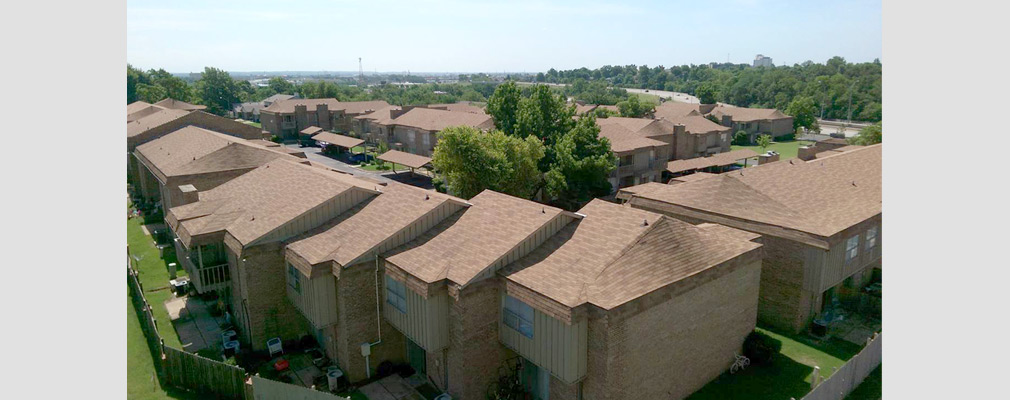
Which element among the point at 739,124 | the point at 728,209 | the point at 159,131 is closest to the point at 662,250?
the point at 728,209

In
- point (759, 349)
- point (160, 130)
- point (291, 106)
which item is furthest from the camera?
point (291, 106)

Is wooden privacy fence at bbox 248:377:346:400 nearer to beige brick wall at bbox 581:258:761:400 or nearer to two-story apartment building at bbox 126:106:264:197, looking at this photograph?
beige brick wall at bbox 581:258:761:400

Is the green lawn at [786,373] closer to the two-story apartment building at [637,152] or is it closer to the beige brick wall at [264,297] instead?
the beige brick wall at [264,297]

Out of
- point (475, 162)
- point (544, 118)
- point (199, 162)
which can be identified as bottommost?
point (475, 162)

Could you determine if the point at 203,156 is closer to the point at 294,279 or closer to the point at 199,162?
the point at 199,162

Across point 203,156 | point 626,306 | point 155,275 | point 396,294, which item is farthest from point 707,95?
point 626,306

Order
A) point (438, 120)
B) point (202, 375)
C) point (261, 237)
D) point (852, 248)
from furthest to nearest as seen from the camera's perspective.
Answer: point (438, 120), point (852, 248), point (261, 237), point (202, 375)

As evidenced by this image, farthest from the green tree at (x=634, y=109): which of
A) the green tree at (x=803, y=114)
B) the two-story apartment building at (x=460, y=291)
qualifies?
the two-story apartment building at (x=460, y=291)
